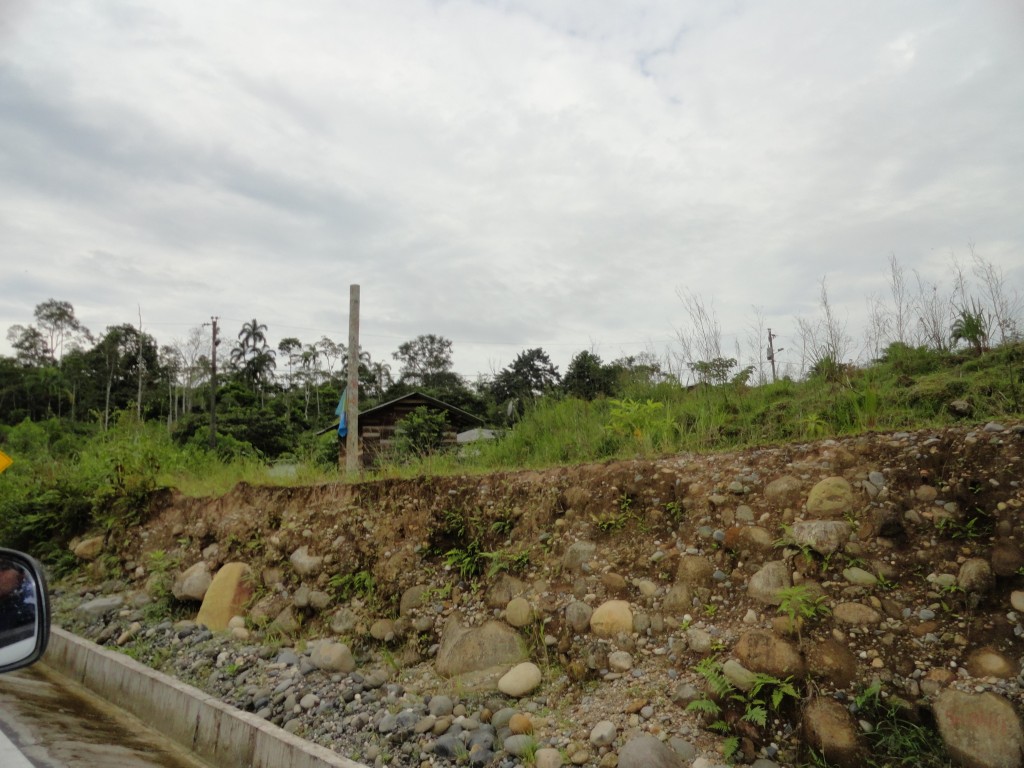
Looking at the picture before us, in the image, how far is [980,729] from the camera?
3012 millimetres

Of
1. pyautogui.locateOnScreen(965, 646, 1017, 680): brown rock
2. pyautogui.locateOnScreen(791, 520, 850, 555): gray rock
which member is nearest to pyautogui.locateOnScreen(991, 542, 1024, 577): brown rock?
pyautogui.locateOnScreen(965, 646, 1017, 680): brown rock

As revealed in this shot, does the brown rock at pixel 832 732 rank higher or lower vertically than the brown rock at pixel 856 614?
lower

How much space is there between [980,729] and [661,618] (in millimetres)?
1796

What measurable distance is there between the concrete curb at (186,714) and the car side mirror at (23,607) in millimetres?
2047

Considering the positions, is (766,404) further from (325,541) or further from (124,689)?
(124,689)

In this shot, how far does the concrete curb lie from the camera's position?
13.8 feet

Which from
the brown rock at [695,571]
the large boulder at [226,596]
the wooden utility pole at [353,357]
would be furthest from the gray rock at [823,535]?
the wooden utility pole at [353,357]

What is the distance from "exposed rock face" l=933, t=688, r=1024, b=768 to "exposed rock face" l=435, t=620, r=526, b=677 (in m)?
2.60

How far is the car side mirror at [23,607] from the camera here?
7.75 ft

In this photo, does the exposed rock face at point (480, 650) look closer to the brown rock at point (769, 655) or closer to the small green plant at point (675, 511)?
the small green plant at point (675, 511)

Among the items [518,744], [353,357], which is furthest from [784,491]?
[353,357]

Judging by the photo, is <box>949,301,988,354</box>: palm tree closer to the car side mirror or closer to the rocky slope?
the rocky slope

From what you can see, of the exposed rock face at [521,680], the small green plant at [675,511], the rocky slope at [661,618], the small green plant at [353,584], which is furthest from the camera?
Result: the small green plant at [353,584]

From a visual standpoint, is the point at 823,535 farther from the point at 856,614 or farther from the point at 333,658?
the point at 333,658
